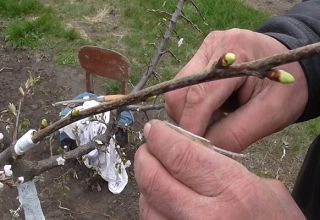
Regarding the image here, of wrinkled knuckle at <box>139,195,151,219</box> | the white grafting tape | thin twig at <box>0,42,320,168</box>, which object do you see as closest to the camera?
thin twig at <box>0,42,320,168</box>

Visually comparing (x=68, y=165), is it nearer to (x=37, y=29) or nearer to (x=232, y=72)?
(x=37, y=29)

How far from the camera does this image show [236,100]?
3.91ft

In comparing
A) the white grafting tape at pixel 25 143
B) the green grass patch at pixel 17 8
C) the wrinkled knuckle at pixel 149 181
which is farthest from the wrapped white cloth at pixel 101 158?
the wrinkled knuckle at pixel 149 181

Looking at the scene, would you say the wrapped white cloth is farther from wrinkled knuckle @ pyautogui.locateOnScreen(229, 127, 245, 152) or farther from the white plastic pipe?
wrinkled knuckle @ pyautogui.locateOnScreen(229, 127, 245, 152)

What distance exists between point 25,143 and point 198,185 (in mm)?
693

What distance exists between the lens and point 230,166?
90cm

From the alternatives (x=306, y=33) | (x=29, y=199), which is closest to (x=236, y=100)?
(x=306, y=33)

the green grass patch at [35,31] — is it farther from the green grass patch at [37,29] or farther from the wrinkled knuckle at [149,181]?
the wrinkled knuckle at [149,181]

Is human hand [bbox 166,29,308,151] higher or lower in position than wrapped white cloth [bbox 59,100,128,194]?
higher

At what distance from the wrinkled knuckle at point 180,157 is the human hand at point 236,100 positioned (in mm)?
163

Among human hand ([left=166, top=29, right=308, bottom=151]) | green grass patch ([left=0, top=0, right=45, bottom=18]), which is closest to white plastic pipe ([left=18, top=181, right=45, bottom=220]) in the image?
human hand ([left=166, top=29, right=308, bottom=151])

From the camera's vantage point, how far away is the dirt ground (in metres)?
2.87

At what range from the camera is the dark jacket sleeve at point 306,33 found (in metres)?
1.25

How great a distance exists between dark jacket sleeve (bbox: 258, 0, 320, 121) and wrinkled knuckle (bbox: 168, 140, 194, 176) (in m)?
0.46
